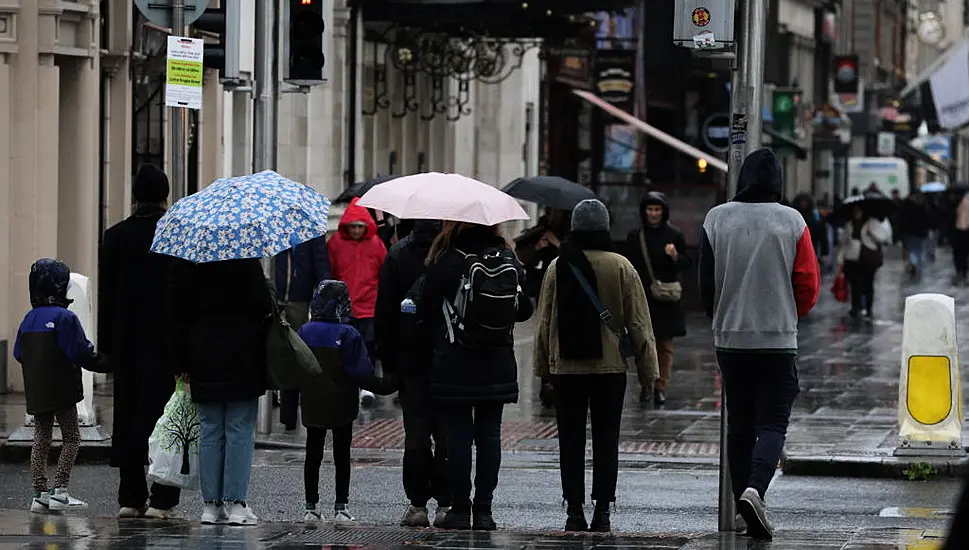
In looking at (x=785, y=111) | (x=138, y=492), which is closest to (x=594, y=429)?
(x=138, y=492)

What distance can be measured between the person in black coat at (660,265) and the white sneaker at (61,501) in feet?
23.7

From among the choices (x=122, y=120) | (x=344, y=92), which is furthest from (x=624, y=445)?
(x=344, y=92)

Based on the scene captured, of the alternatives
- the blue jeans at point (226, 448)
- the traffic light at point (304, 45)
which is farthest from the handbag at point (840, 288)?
the blue jeans at point (226, 448)

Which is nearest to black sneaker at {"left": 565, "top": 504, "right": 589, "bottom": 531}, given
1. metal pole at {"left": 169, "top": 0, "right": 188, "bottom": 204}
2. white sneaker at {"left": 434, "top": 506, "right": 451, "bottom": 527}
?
white sneaker at {"left": 434, "top": 506, "right": 451, "bottom": 527}

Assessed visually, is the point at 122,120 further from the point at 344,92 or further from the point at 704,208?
the point at 704,208

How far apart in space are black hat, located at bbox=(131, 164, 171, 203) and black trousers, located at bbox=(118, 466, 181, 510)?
135cm

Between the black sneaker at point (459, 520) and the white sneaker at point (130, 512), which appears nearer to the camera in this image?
the black sneaker at point (459, 520)

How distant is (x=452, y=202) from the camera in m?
10.6

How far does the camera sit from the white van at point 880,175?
6198 cm

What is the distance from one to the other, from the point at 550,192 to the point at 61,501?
747cm

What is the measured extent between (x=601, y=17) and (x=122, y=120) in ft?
69.5

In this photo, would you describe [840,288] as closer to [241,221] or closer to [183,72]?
[183,72]

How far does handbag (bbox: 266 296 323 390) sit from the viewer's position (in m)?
10.0

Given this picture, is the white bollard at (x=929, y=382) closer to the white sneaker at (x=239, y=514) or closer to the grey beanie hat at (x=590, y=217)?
the grey beanie hat at (x=590, y=217)
